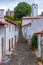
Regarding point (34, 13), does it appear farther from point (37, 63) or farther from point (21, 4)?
point (37, 63)

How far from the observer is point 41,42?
960 inches

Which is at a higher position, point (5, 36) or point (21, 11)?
point (21, 11)

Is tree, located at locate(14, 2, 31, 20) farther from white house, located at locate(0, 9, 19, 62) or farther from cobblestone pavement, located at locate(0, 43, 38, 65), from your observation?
cobblestone pavement, located at locate(0, 43, 38, 65)

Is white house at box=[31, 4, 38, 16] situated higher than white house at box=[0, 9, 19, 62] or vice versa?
white house at box=[31, 4, 38, 16]

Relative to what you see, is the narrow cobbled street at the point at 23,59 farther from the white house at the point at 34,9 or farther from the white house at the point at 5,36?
the white house at the point at 34,9

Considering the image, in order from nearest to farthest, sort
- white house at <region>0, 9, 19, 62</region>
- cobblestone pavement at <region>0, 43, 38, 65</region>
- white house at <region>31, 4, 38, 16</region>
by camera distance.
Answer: white house at <region>0, 9, 19, 62</region>
cobblestone pavement at <region>0, 43, 38, 65</region>
white house at <region>31, 4, 38, 16</region>

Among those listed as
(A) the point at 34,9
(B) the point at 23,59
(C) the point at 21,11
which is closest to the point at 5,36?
(B) the point at 23,59

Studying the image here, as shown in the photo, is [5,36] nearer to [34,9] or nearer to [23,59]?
[23,59]

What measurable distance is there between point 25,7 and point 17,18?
489 centimetres

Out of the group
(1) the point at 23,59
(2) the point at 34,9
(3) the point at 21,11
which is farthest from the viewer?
(2) the point at 34,9

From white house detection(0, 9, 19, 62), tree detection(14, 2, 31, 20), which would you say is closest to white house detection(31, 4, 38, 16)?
tree detection(14, 2, 31, 20)

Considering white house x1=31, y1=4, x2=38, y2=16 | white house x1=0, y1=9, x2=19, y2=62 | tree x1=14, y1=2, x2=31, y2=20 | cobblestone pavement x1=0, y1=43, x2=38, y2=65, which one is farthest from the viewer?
white house x1=31, y1=4, x2=38, y2=16

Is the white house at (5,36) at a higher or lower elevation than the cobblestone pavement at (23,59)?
higher

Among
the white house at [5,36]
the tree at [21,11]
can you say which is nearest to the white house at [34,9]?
the tree at [21,11]
